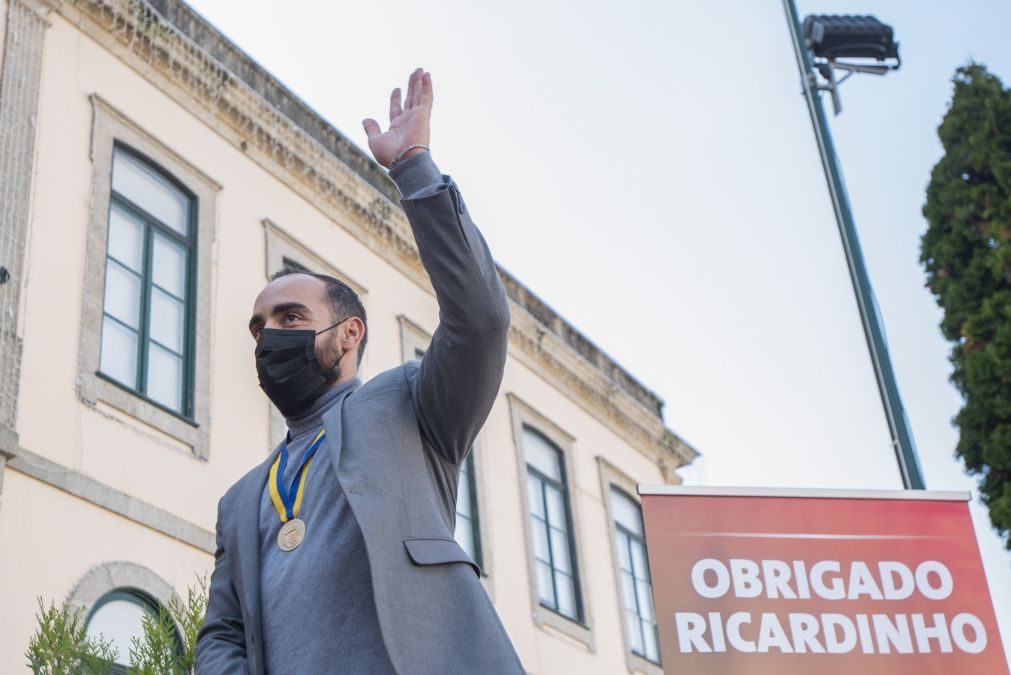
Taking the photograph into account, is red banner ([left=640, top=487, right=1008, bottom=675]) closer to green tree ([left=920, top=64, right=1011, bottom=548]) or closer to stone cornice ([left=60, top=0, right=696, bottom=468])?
stone cornice ([left=60, top=0, right=696, bottom=468])

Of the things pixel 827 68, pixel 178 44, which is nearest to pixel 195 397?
pixel 178 44

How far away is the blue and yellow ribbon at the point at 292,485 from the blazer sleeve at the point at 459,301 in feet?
1.14

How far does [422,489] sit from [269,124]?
11.6 m

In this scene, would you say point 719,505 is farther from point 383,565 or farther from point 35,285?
point 35,285

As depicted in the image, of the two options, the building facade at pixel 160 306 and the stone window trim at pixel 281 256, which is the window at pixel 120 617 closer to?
the building facade at pixel 160 306

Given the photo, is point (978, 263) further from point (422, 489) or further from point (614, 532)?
point (422, 489)

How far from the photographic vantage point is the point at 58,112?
11.9m

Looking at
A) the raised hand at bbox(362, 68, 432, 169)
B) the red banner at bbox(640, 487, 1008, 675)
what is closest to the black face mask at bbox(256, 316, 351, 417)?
the raised hand at bbox(362, 68, 432, 169)

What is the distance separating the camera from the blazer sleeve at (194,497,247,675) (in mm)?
3412

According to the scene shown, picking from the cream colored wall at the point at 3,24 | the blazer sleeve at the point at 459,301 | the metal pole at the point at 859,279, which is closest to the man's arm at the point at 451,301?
the blazer sleeve at the point at 459,301

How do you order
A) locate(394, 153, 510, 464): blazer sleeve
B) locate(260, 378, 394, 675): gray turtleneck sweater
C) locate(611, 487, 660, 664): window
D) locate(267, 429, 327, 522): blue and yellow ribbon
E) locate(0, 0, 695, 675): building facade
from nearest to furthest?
1. locate(260, 378, 394, 675): gray turtleneck sweater
2. locate(394, 153, 510, 464): blazer sleeve
3. locate(267, 429, 327, 522): blue and yellow ribbon
4. locate(0, 0, 695, 675): building facade
5. locate(611, 487, 660, 664): window

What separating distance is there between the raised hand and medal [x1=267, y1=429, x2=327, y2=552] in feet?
2.20

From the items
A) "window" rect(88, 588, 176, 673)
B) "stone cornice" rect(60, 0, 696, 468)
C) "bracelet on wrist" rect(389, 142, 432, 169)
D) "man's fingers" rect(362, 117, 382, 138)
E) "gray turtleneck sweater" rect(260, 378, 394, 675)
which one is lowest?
"gray turtleneck sweater" rect(260, 378, 394, 675)

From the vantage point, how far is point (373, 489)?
329 cm
